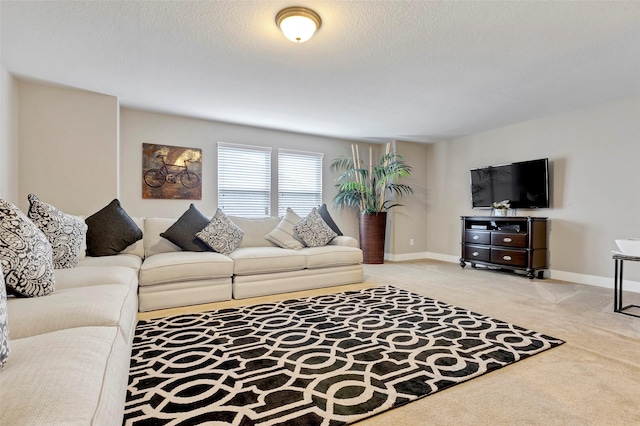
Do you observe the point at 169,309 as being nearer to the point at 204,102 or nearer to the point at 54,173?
the point at 54,173

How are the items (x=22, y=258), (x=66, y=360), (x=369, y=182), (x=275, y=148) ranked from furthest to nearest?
1. (x=369, y=182)
2. (x=275, y=148)
3. (x=22, y=258)
4. (x=66, y=360)

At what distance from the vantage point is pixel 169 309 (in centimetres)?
302

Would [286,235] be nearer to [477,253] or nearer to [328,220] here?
[328,220]

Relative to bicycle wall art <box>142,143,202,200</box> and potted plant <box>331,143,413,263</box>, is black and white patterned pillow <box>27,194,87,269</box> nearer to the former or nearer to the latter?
bicycle wall art <box>142,143,202,200</box>

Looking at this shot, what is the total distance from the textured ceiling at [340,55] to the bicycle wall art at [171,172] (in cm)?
61

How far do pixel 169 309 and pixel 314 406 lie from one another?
6.67 feet

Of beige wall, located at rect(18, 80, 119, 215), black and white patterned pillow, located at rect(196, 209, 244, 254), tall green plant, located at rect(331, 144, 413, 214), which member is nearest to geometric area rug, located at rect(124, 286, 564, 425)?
black and white patterned pillow, located at rect(196, 209, 244, 254)

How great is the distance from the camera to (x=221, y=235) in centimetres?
368

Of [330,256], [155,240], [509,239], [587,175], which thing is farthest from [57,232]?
[587,175]

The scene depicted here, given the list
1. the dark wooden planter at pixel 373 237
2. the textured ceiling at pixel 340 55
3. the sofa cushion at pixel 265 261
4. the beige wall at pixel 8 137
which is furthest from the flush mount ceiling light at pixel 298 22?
the dark wooden planter at pixel 373 237

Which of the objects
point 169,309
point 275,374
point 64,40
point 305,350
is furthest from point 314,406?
point 64,40

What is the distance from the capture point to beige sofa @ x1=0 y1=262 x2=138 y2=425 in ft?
2.47

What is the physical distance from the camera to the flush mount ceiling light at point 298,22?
2246 millimetres

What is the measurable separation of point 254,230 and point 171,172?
1.64m
